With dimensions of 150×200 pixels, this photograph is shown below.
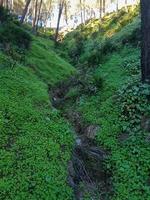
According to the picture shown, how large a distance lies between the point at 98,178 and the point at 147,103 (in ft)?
10.9

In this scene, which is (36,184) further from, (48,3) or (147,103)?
(48,3)

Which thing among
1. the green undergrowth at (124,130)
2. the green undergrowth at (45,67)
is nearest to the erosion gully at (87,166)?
the green undergrowth at (124,130)

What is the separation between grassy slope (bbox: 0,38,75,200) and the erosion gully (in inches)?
11.6

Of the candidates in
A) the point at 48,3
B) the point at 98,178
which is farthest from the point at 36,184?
the point at 48,3

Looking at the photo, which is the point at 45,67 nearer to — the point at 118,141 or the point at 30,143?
the point at 118,141

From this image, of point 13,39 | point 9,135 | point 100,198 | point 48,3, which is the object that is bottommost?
point 100,198

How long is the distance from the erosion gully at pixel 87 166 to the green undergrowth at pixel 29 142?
0.27 metres

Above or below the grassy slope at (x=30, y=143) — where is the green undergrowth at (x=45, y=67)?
above

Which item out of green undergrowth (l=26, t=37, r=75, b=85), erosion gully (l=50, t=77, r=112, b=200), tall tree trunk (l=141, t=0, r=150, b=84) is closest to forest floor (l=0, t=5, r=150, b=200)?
erosion gully (l=50, t=77, r=112, b=200)

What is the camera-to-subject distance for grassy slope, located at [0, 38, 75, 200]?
26.5 ft

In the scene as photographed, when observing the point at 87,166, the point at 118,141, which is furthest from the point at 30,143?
the point at 118,141

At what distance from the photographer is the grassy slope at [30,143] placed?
26.5ft

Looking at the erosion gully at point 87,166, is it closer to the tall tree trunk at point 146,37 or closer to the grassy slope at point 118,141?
the grassy slope at point 118,141

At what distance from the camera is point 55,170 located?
8727mm
